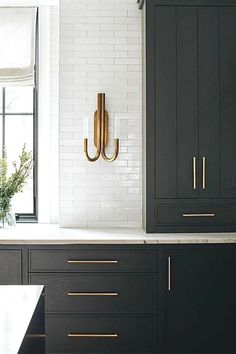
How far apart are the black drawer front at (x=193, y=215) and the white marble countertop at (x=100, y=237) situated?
117 mm

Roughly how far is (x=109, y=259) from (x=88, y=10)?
201 centimetres

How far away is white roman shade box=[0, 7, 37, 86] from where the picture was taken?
15.5ft

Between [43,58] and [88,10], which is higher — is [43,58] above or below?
below

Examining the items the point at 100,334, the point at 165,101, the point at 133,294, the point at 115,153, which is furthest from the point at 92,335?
the point at 165,101

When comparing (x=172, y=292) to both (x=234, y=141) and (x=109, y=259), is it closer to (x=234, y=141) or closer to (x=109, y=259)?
(x=109, y=259)

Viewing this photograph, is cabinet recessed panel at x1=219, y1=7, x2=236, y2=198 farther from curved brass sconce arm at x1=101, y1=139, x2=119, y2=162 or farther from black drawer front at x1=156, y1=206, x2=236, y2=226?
curved brass sconce arm at x1=101, y1=139, x2=119, y2=162

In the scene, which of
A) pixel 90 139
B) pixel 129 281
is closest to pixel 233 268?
pixel 129 281

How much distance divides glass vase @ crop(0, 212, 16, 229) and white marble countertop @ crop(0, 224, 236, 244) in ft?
0.43

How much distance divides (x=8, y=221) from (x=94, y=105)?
1.13 metres

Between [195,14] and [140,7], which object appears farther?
[140,7]

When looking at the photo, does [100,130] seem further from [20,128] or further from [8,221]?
[8,221]

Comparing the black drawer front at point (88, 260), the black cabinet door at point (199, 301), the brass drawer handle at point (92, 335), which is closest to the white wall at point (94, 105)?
the black drawer front at point (88, 260)

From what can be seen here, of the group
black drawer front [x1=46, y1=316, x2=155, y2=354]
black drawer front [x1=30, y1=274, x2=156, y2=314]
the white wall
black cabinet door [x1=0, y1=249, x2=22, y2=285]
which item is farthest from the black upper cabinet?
black cabinet door [x1=0, y1=249, x2=22, y2=285]

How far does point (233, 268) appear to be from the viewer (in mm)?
3848
